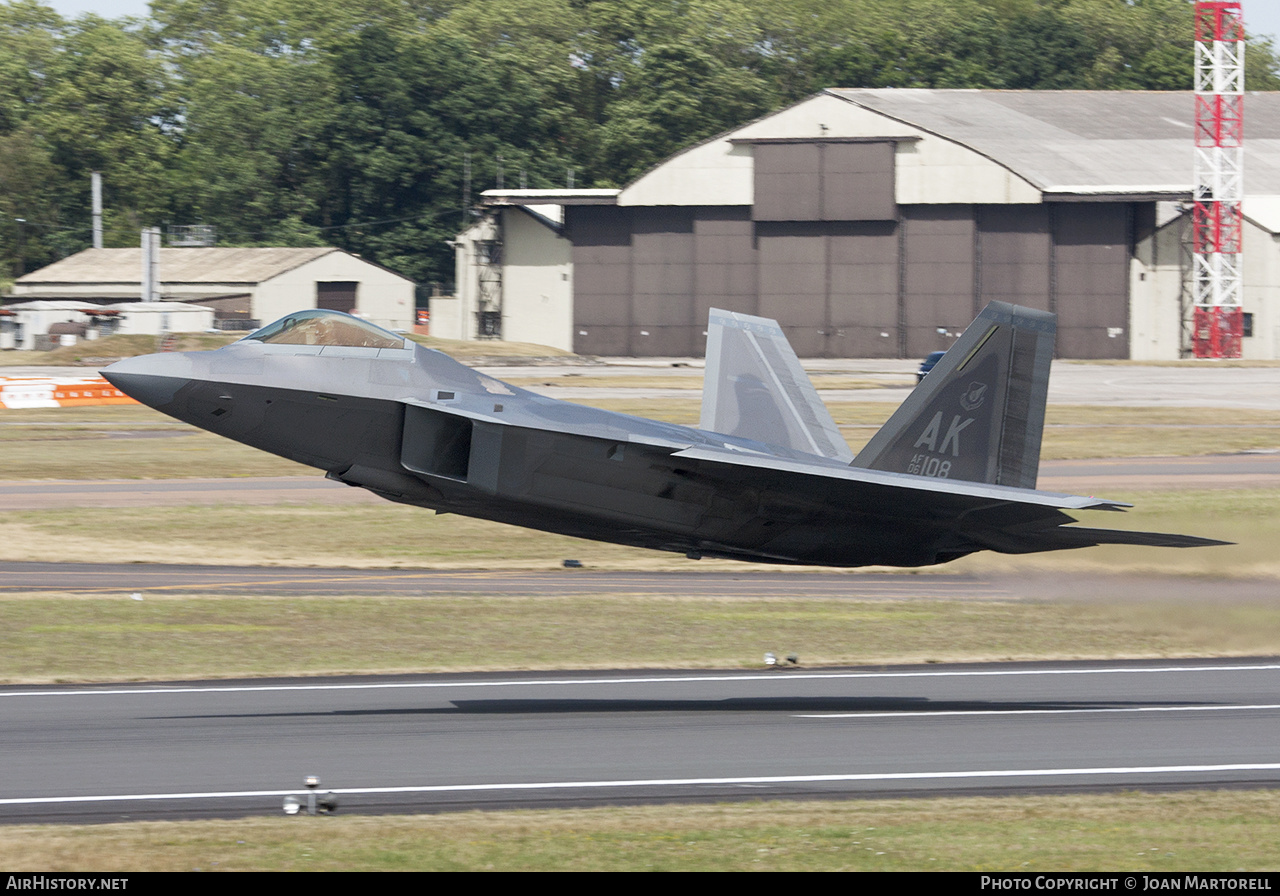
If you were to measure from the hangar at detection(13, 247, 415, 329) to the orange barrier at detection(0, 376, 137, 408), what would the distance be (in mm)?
34485

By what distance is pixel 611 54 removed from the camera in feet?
431

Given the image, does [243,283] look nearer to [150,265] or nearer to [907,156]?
[150,265]

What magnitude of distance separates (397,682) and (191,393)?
521 cm

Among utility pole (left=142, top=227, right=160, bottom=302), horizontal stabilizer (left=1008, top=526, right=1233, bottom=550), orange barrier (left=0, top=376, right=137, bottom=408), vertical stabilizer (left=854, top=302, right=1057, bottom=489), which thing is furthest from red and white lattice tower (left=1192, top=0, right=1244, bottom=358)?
horizontal stabilizer (left=1008, top=526, right=1233, bottom=550)

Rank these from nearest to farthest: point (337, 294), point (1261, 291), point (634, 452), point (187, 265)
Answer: point (634, 452) < point (1261, 291) < point (337, 294) < point (187, 265)

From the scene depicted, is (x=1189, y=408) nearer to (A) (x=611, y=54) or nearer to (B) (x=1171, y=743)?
(B) (x=1171, y=743)

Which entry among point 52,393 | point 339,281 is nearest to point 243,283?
point 339,281

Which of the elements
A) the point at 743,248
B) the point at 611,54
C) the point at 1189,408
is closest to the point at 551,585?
the point at 1189,408

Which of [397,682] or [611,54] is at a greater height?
[611,54]

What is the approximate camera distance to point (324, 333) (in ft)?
47.9

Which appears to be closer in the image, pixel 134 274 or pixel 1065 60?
pixel 134 274

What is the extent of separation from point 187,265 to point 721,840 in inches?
3771

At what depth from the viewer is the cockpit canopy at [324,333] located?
14.5 metres
